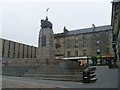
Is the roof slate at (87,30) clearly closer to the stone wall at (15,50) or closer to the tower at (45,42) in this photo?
the stone wall at (15,50)

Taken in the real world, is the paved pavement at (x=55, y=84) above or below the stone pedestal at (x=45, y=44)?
below

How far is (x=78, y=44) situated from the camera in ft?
217

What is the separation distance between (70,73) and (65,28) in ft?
168

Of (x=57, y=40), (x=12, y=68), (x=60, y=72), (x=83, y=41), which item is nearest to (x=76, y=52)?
(x=83, y=41)

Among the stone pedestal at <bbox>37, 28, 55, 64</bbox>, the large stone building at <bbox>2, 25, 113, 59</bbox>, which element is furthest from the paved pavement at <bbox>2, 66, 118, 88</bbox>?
the large stone building at <bbox>2, 25, 113, 59</bbox>

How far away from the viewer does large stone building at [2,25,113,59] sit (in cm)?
6271

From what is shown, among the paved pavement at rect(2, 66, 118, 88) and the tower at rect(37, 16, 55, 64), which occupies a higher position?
the tower at rect(37, 16, 55, 64)

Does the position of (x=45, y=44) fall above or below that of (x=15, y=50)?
below

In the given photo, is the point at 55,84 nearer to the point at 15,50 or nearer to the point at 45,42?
the point at 45,42

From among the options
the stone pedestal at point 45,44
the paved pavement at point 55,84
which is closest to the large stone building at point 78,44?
the stone pedestal at point 45,44

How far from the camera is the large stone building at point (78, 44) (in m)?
62.7

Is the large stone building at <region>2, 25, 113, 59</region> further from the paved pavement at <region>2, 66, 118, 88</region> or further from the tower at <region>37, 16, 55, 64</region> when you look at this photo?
the paved pavement at <region>2, 66, 118, 88</region>

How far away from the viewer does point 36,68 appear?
28859 millimetres

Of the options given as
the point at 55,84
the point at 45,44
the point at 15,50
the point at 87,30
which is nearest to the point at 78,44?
the point at 87,30
